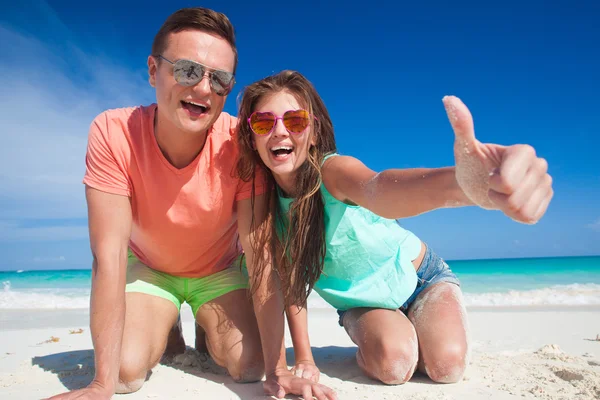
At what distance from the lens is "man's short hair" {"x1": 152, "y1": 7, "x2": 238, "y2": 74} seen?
2.99 meters

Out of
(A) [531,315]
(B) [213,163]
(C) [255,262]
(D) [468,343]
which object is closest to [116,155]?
(B) [213,163]

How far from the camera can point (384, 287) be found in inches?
132

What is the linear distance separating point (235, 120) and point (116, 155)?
0.97 metres

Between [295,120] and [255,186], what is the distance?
586 millimetres

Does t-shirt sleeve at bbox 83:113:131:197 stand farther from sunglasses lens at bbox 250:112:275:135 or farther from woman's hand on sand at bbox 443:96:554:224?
woman's hand on sand at bbox 443:96:554:224

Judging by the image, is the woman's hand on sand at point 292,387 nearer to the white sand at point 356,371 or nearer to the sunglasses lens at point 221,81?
the white sand at point 356,371

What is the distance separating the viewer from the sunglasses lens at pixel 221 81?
9.84 feet

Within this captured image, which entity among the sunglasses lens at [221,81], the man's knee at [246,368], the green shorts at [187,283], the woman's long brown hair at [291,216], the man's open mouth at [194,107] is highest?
the sunglasses lens at [221,81]

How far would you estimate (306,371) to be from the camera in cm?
299

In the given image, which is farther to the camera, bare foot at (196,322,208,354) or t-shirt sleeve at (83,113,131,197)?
bare foot at (196,322,208,354)

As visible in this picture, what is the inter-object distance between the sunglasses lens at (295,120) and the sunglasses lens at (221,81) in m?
0.47

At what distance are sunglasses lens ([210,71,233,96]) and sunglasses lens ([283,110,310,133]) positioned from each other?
0.47m

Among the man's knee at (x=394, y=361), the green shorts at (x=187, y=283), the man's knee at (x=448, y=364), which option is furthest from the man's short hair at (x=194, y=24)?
the man's knee at (x=448, y=364)

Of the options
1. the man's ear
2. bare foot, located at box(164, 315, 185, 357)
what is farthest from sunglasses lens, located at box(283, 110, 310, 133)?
bare foot, located at box(164, 315, 185, 357)
